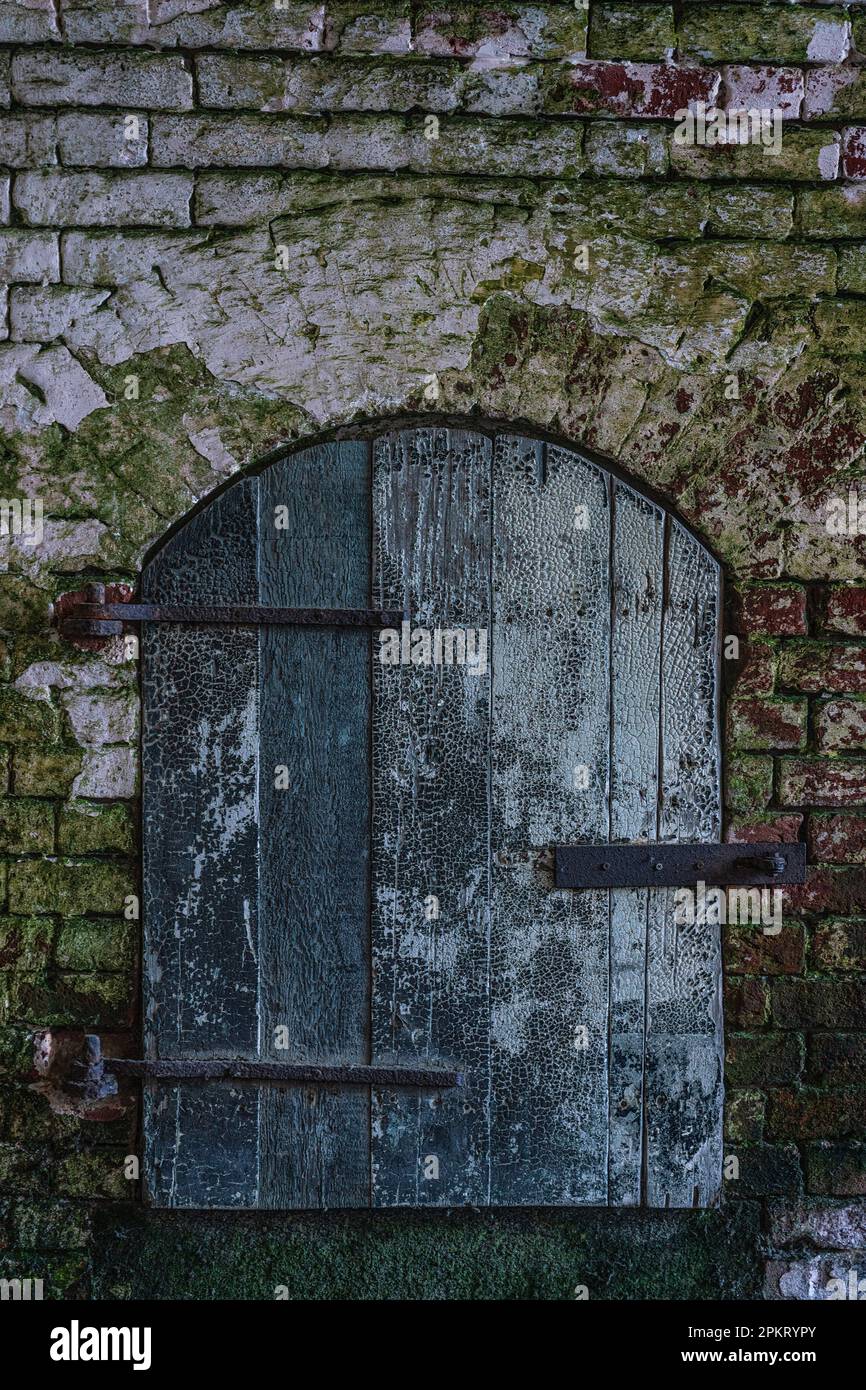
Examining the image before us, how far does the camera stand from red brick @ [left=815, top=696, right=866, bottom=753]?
2.75 meters

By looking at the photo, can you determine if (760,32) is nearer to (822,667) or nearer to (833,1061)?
(822,667)

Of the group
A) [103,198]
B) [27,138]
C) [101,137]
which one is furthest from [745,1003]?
[27,138]

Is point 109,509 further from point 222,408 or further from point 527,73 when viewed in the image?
point 527,73

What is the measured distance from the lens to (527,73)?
269 centimetres

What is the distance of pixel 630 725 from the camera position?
2.72m

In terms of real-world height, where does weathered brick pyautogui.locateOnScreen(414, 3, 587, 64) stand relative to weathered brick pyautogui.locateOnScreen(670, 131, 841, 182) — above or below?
above

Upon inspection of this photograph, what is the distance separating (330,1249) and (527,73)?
9.69 feet

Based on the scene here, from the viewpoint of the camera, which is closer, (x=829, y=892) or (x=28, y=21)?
(x=28, y=21)

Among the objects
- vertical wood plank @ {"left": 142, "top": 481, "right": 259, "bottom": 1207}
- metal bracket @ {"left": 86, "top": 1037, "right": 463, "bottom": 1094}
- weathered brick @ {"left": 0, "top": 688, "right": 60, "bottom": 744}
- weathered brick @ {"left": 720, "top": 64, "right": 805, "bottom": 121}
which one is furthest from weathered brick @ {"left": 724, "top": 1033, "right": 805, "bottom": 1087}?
weathered brick @ {"left": 720, "top": 64, "right": 805, "bottom": 121}

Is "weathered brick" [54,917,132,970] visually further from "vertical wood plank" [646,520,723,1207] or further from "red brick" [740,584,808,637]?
"red brick" [740,584,808,637]

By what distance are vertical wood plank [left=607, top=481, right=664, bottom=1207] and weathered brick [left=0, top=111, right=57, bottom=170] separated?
163 centimetres

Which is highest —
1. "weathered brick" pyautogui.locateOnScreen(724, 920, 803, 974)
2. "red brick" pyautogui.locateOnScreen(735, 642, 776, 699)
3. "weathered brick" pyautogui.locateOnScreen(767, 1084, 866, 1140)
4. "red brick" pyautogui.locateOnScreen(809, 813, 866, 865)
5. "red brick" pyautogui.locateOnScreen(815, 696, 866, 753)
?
"red brick" pyautogui.locateOnScreen(735, 642, 776, 699)

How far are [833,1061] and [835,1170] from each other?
0.88 ft

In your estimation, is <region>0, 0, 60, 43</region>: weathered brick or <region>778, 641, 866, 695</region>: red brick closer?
<region>0, 0, 60, 43</region>: weathered brick
